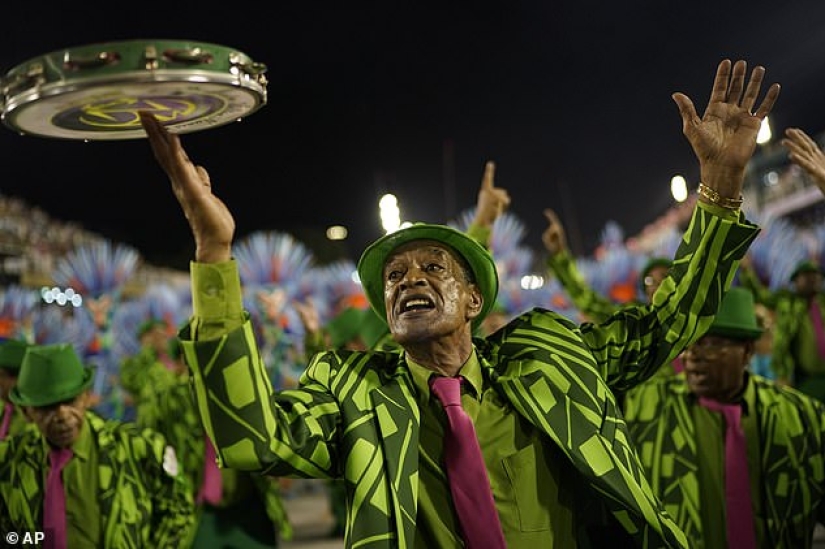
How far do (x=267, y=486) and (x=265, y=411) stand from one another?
181 inches

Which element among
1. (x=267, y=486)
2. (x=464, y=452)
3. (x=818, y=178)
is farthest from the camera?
(x=267, y=486)

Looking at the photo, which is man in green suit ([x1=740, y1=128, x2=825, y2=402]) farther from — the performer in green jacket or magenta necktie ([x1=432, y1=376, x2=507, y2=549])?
magenta necktie ([x1=432, y1=376, x2=507, y2=549])

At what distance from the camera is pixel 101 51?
7.08 ft

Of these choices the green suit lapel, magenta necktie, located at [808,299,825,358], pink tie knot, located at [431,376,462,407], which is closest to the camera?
the green suit lapel

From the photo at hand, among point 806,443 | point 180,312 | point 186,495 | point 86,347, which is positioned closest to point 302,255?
point 180,312

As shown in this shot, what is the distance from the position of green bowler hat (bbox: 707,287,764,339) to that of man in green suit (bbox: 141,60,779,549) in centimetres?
109

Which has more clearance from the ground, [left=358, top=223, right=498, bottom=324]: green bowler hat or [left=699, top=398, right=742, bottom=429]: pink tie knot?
[left=358, top=223, right=498, bottom=324]: green bowler hat

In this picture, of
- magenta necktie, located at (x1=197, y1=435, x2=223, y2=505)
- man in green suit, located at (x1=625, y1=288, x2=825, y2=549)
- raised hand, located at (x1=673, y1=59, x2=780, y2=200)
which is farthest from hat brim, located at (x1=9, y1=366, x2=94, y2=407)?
raised hand, located at (x1=673, y1=59, x2=780, y2=200)

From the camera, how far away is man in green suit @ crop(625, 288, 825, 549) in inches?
157

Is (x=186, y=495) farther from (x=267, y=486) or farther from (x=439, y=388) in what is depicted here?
(x=439, y=388)

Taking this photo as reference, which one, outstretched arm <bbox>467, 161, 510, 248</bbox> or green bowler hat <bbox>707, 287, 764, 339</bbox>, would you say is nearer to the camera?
green bowler hat <bbox>707, 287, 764, 339</bbox>

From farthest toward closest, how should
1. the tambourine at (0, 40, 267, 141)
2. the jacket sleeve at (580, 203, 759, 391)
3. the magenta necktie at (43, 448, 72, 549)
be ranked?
the magenta necktie at (43, 448, 72, 549), the jacket sleeve at (580, 203, 759, 391), the tambourine at (0, 40, 267, 141)

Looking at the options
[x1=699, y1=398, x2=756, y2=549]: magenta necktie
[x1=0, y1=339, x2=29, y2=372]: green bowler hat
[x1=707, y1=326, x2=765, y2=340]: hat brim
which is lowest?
[x1=699, y1=398, x2=756, y2=549]: magenta necktie

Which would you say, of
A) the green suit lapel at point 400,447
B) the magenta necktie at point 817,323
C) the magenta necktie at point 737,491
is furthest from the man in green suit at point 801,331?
the green suit lapel at point 400,447
